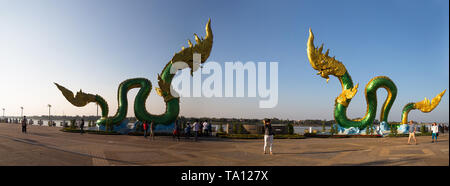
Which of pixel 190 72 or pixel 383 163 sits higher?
pixel 190 72

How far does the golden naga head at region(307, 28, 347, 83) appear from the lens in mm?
21547

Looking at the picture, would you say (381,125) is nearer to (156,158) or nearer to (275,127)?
(275,127)

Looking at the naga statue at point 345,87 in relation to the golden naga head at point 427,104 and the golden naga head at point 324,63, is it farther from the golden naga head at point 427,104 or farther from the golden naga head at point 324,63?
the golden naga head at point 427,104

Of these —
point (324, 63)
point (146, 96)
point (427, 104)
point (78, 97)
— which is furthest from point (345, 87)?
point (78, 97)

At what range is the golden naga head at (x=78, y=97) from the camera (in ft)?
63.0

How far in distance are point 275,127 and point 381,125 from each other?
33.2 ft

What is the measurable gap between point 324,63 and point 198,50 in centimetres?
1184

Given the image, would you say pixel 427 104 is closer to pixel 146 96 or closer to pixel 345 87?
pixel 345 87

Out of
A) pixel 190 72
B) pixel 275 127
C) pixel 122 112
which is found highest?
pixel 190 72

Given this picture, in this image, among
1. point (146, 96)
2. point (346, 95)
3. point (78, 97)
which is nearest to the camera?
point (78, 97)

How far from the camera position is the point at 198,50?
2066 centimetres
